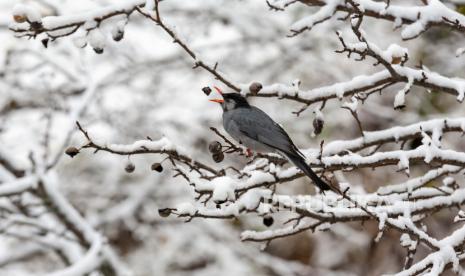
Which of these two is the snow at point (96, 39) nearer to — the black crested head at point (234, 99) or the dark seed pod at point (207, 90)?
the dark seed pod at point (207, 90)

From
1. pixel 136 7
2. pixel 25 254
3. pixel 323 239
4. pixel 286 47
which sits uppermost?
pixel 136 7

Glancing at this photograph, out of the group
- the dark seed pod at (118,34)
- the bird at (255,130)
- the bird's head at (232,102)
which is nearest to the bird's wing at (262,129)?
the bird at (255,130)

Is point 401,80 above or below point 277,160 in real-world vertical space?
above

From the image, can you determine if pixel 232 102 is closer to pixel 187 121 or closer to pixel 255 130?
pixel 255 130

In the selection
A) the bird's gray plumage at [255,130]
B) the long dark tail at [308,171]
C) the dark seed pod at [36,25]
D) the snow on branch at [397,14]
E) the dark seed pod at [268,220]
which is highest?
the dark seed pod at [36,25]

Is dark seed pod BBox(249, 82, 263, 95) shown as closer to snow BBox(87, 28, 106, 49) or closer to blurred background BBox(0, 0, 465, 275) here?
snow BBox(87, 28, 106, 49)

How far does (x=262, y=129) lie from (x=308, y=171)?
0.74 m

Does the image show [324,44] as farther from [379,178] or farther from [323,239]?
[323,239]

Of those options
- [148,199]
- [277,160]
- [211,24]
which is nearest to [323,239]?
[148,199]

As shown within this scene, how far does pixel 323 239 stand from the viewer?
1045 centimetres

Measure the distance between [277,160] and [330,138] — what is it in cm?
683

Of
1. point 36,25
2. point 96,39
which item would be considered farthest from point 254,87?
point 36,25

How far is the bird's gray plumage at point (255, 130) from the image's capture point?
3.23 m

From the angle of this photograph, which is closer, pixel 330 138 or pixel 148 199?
pixel 148 199
